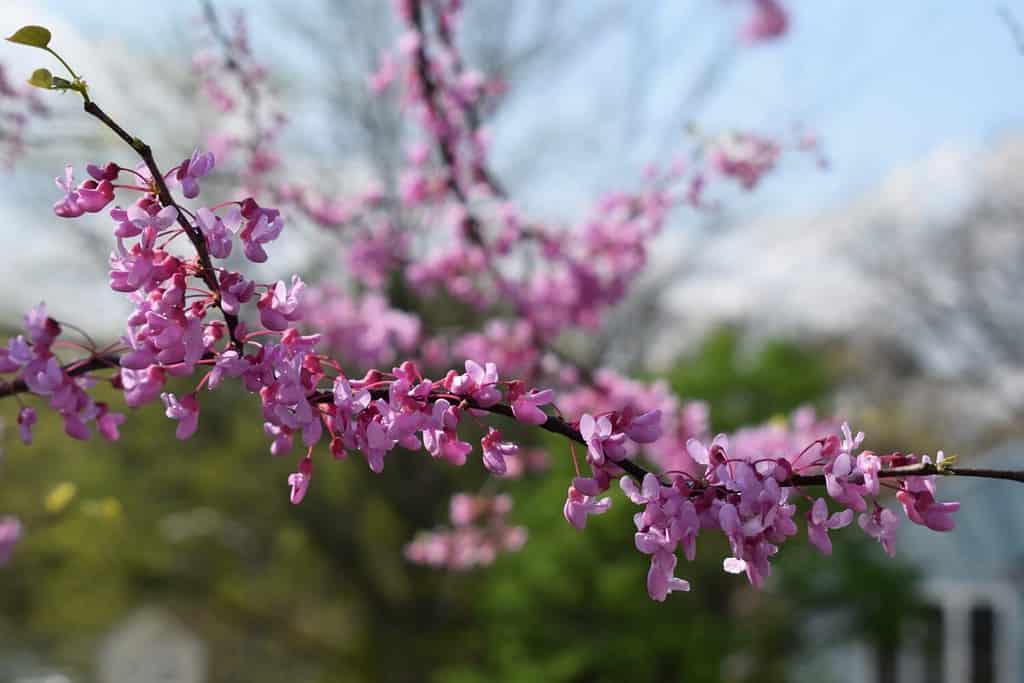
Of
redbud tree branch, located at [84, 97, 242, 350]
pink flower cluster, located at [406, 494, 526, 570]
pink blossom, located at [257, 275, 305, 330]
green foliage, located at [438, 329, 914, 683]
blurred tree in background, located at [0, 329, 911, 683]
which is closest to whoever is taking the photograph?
redbud tree branch, located at [84, 97, 242, 350]

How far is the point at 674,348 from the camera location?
43.8 feet

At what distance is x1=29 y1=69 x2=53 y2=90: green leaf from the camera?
0.99 m

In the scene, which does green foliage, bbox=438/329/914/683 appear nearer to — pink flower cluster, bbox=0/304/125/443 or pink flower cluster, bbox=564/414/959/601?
pink flower cluster, bbox=564/414/959/601

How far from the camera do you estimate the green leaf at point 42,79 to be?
0.99m

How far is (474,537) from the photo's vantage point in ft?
14.5

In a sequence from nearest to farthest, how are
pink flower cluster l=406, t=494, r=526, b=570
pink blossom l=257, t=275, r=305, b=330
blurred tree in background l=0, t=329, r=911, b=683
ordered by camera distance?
pink blossom l=257, t=275, r=305, b=330, pink flower cluster l=406, t=494, r=526, b=570, blurred tree in background l=0, t=329, r=911, b=683

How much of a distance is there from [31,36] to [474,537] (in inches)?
142

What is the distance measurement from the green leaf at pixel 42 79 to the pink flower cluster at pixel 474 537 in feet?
9.26

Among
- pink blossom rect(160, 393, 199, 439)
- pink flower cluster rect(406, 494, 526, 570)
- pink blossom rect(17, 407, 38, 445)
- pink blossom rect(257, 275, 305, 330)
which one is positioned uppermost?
pink flower cluster rect(406, 494, 526, 570)

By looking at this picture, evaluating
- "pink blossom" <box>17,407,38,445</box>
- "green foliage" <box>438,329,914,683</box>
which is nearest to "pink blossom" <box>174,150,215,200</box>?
"pink blossom" <box>17,407,38,445</box>

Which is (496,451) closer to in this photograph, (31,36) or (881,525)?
(881,525)

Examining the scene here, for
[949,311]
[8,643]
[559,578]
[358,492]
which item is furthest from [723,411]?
[8,643]

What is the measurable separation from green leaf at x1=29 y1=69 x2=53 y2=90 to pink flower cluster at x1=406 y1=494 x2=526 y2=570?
2823 millimetres

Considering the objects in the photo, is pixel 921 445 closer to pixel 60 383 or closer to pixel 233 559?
pixel 233 559
